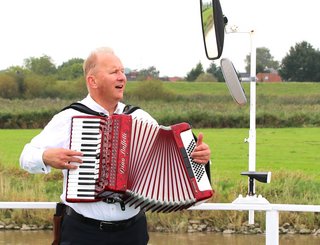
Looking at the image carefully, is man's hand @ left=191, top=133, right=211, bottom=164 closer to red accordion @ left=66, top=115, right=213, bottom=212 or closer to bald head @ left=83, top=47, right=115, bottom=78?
red accordion @ left=66, top=115, right=213, bottom=212

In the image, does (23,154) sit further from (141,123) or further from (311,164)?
(311,164)

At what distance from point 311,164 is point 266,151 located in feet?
5.36

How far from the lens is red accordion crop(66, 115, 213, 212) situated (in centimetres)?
344

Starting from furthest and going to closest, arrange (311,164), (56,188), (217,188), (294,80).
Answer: (294,80)
(311,164)
(56,188)
(217,188)

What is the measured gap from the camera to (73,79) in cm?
1614

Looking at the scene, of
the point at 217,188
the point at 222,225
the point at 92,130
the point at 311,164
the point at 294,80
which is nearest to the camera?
the point at 92,130

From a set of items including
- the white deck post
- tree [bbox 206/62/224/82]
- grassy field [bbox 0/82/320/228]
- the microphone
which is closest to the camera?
the white deck post

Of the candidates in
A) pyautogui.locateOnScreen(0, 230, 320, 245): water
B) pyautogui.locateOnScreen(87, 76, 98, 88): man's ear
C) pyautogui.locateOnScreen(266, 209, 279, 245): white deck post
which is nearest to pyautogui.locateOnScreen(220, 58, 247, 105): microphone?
pyautogui.locateOnScreen(266, 209, 279, 245): white deck post

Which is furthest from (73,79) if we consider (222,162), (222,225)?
(222,225)

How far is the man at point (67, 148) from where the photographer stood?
3.55 metres

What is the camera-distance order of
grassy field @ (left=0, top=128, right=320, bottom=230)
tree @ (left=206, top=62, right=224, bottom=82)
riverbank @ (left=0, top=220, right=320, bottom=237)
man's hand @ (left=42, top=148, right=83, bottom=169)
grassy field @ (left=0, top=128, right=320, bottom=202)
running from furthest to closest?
tree @ (left=206, top=62, right=224, bottom=82), grassy field @ (left=0, top=128, right=320, bottom=202), grassy field @ (left=0, top=128, right=320, bottom=230), riverbank @ (left=0, top=220, right=320, bottom=237), man's hand @ (left=42, top=148, right=83, bottom=169)

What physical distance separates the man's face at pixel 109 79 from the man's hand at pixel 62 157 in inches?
11.9

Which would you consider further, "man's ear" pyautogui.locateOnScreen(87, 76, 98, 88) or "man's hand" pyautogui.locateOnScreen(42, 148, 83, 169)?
"man's ear" pyautogui.locateOnScreen(87, 76, 98, 88)

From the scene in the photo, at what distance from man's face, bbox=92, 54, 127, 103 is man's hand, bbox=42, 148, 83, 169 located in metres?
0.30
